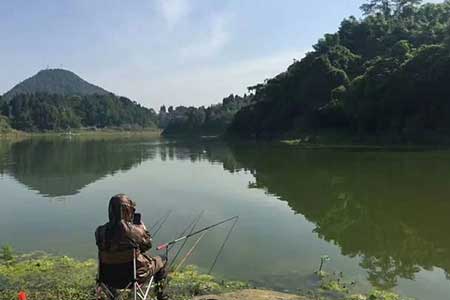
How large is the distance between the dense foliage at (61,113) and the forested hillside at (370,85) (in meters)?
88.0

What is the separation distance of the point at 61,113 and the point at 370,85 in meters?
131

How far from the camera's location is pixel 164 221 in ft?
47.7

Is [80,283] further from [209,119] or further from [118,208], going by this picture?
[209,119]

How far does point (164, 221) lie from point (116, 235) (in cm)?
927

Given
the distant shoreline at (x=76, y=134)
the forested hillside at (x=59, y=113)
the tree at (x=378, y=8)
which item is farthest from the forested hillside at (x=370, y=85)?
the forested hillside at (x=59, y=113)

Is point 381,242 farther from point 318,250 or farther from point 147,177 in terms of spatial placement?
point 147,177

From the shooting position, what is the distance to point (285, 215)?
15656 mm

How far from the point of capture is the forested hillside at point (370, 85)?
45.0m

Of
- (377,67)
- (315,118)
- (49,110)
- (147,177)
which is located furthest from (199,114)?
(147,177)

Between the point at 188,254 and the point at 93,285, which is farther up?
the point at 93,285

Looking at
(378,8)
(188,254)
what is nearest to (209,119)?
(378,8)

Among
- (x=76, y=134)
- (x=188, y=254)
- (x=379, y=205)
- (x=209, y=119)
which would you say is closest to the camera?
(x=188, y=254)

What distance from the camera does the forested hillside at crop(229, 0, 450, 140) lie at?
45.0 meters

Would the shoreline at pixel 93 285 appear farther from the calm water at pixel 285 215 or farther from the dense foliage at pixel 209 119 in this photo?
the dense foliage at pixel 209 119
